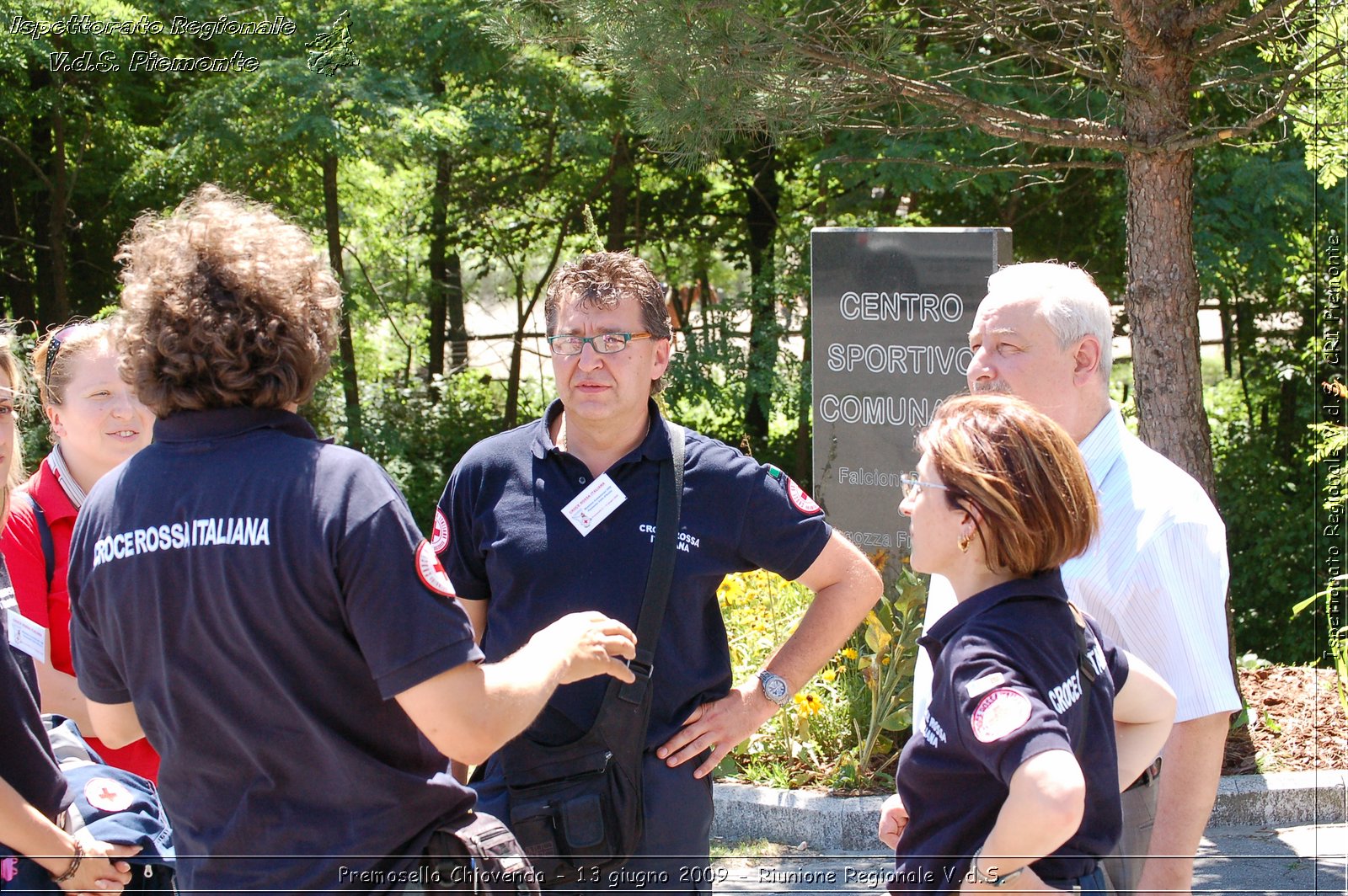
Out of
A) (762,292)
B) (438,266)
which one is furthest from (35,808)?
(438,266)

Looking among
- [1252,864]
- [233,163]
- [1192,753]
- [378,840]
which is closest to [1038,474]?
[1192,753]

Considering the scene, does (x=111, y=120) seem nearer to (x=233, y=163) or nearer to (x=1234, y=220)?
(x=233, y=163)

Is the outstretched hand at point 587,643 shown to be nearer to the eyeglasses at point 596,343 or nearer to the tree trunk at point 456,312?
the eyeglasses at point 596,343

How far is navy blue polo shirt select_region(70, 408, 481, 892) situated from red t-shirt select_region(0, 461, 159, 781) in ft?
3.21

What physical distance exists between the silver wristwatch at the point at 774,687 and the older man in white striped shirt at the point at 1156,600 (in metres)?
0.42

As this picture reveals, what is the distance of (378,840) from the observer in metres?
1.76

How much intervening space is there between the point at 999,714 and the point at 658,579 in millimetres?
963

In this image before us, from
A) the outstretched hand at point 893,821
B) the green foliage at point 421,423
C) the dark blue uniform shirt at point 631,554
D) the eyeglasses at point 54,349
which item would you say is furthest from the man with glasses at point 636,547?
the green foliage at point 421,423

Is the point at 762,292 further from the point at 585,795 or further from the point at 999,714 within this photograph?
the point at 999,714

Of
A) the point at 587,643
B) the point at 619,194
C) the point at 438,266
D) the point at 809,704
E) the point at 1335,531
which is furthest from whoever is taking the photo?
the point at 438,266

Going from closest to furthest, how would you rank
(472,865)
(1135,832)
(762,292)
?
(472,865) → (1135,832) → (762,292)

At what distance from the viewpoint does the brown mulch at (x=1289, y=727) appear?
16.3ft

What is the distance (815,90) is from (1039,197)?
5856 mm

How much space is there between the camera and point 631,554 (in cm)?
255
